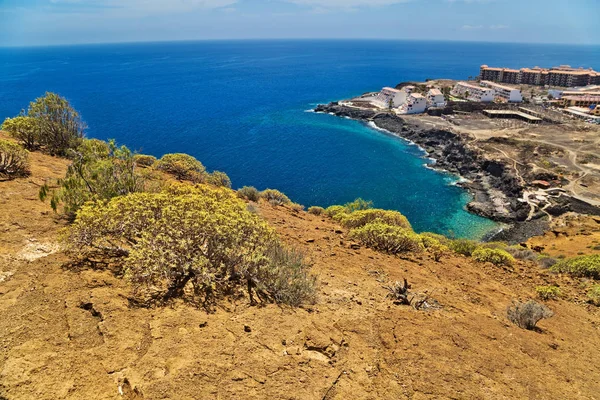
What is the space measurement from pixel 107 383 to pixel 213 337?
1.76m

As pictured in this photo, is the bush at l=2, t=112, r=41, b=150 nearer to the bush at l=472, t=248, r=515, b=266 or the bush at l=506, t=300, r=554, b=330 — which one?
Answer: the bush at l=472, t=248, r=515, b=266

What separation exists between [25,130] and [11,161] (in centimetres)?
758

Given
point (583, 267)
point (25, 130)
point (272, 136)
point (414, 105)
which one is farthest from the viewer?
point (414, 105)

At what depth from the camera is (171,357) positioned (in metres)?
5.75

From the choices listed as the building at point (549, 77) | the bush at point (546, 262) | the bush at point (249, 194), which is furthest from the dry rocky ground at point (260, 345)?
the building at point (549, 77)

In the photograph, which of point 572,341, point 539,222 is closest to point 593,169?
point 539,222

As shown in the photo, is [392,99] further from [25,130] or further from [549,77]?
[25,130]

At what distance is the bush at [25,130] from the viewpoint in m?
19.5

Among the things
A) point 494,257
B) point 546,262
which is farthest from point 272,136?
point 494,257

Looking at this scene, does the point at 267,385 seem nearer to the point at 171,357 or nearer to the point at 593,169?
the point at 171,357

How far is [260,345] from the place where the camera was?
6.37 metres

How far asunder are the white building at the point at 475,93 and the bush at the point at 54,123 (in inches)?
3853

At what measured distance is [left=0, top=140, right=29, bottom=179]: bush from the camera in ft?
43.8

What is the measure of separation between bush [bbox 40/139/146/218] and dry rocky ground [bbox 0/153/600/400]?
32.9 inches
